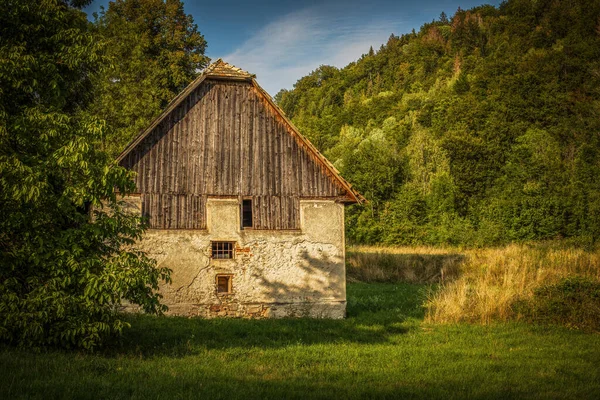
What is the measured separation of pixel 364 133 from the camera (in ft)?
290

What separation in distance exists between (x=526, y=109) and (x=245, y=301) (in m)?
57.1

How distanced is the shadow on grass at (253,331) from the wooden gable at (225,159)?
129 inches

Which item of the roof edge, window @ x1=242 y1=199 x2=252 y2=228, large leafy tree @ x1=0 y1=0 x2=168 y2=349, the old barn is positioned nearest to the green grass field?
large leafy tree @ x1=0 y1=0 x2=168 y2=349

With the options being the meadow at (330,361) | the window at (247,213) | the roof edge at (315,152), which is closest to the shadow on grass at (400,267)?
the meadow at (330,361)

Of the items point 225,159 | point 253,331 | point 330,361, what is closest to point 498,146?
point 225,159

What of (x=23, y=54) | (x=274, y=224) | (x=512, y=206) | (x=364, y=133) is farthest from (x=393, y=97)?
(x=23, y=54)

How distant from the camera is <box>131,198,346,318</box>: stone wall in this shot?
1745cm

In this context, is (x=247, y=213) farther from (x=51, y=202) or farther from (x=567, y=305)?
(x=567, y=305)

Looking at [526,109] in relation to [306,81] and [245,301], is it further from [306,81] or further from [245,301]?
[306,81]

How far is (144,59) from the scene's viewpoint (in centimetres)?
3497

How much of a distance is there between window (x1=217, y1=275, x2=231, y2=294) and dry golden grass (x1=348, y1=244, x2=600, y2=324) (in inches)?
253

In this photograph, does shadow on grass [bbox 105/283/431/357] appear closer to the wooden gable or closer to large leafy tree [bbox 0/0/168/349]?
large leafy tree [bbox 0/0/168/349]

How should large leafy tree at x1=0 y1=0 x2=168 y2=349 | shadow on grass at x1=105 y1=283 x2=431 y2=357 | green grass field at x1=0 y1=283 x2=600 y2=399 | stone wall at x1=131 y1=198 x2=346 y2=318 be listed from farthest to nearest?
stone wall at x1=131 y1=198 x2=346 y2=318 → shadow on grass at x1=105 y1=283 x2=431 y2=357 → large leafy tree at x1=0 y1=0 x2=168 y2=349 → green grass field at x1=0 y1=283 x2=600 y2=399

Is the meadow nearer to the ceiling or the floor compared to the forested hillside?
nearer to the floor
